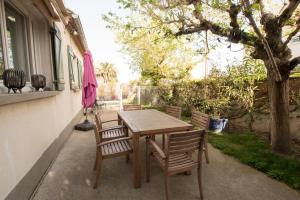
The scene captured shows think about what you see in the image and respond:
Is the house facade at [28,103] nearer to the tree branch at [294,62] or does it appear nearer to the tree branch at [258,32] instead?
the tree branch at [258,32]

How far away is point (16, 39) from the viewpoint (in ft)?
9.00

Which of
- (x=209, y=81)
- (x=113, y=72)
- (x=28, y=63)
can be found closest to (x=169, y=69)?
(x=209, y=81)

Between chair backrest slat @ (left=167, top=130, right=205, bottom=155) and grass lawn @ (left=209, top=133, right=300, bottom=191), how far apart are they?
156cm

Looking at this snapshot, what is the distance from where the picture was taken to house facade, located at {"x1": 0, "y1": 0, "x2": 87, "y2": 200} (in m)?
1.91

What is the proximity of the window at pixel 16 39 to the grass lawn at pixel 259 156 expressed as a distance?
3.88 metres

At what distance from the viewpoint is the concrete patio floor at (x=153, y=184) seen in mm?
2307

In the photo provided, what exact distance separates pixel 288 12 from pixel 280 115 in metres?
1.78

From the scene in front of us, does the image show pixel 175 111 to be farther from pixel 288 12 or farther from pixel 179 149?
pixel 288 12

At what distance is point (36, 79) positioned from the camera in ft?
9.07

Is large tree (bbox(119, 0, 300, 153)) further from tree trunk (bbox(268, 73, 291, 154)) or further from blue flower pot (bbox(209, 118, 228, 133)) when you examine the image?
blue flower pot (bbox(209, 118, 228, 133))

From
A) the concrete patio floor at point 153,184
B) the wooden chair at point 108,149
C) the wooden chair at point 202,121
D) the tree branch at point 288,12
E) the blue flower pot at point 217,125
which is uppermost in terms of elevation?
the tree branch at point 288,12

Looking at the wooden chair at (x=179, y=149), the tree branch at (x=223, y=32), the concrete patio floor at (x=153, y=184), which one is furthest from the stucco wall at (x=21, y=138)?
the tree branch at (x=223, y=32)

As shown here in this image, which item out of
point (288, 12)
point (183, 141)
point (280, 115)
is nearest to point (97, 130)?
point (183, 141)

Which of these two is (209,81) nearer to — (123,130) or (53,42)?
(123,130)
